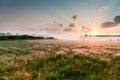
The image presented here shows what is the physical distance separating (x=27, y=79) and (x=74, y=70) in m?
3.69

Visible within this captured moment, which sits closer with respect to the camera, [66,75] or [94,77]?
[94,77]

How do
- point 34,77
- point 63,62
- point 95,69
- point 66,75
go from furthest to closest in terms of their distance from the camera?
point 63,62
point 95,69
point 66,75
point 34,77

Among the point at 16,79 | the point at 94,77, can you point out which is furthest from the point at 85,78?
the point at 16,79

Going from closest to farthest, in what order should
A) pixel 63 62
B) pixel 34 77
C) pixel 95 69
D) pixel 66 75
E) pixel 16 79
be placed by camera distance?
pixel 16 79, pixel 34 77, pixel 66 75, pixel 95 69, pixel 63 62

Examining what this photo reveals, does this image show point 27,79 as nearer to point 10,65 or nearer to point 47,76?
point 47,76

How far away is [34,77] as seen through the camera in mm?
12133

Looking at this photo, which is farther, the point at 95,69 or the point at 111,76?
Result: the point at 95,69

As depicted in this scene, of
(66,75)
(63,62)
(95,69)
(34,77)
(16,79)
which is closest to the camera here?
(16,79)

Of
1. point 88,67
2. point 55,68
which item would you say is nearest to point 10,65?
point 55,68

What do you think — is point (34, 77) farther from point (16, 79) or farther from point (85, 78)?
point (85, 78)

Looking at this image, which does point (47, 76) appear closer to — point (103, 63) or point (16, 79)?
point (16, 79)

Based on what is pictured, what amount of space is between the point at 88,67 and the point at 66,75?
9.13 feet

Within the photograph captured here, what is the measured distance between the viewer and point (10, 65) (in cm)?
1548

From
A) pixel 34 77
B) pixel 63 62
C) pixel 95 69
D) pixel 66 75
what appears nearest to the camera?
pixel 34 77
